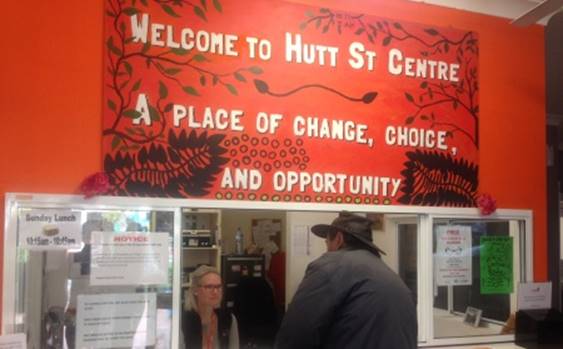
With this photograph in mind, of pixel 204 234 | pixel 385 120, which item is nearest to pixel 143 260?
pixel 385 120

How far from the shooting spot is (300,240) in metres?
4.50

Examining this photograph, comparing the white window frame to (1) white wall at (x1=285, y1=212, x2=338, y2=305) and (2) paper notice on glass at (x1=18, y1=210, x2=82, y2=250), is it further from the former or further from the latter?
(1) white wall at (x1=285, y1=212, x2=338, y2=305)

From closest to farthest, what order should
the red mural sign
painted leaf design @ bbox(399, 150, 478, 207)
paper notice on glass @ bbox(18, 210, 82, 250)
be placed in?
paper notice on glass @ bbox(18, 210, 82, 250), the red mural sign, painted leaf design @ bbox(399, 150, 478, 207)

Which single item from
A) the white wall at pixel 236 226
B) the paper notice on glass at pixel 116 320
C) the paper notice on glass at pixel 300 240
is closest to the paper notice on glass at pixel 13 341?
the paper notice on glass at pixel 116 320

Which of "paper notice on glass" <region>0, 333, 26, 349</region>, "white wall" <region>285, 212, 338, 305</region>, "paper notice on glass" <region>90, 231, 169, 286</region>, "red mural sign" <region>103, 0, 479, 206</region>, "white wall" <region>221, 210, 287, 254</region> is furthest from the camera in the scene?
"white wall" <region>285, 212, 338, 305</region>

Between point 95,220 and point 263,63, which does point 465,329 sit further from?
point 95,220

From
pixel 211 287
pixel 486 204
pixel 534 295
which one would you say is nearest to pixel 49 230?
pixel 211 287

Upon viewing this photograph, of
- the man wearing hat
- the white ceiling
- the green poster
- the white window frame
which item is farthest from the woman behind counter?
A: the white ceiling

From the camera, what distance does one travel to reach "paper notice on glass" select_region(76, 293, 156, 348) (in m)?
2.38

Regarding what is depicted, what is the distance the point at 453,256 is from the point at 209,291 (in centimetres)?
137

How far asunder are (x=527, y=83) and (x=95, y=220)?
2.55 m

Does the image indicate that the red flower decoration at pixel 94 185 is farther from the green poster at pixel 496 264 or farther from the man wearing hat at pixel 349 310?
the green poster at pixel 496 264

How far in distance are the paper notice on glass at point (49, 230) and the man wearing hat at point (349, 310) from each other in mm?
940

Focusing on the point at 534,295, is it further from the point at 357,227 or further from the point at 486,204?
the point at 357,227
